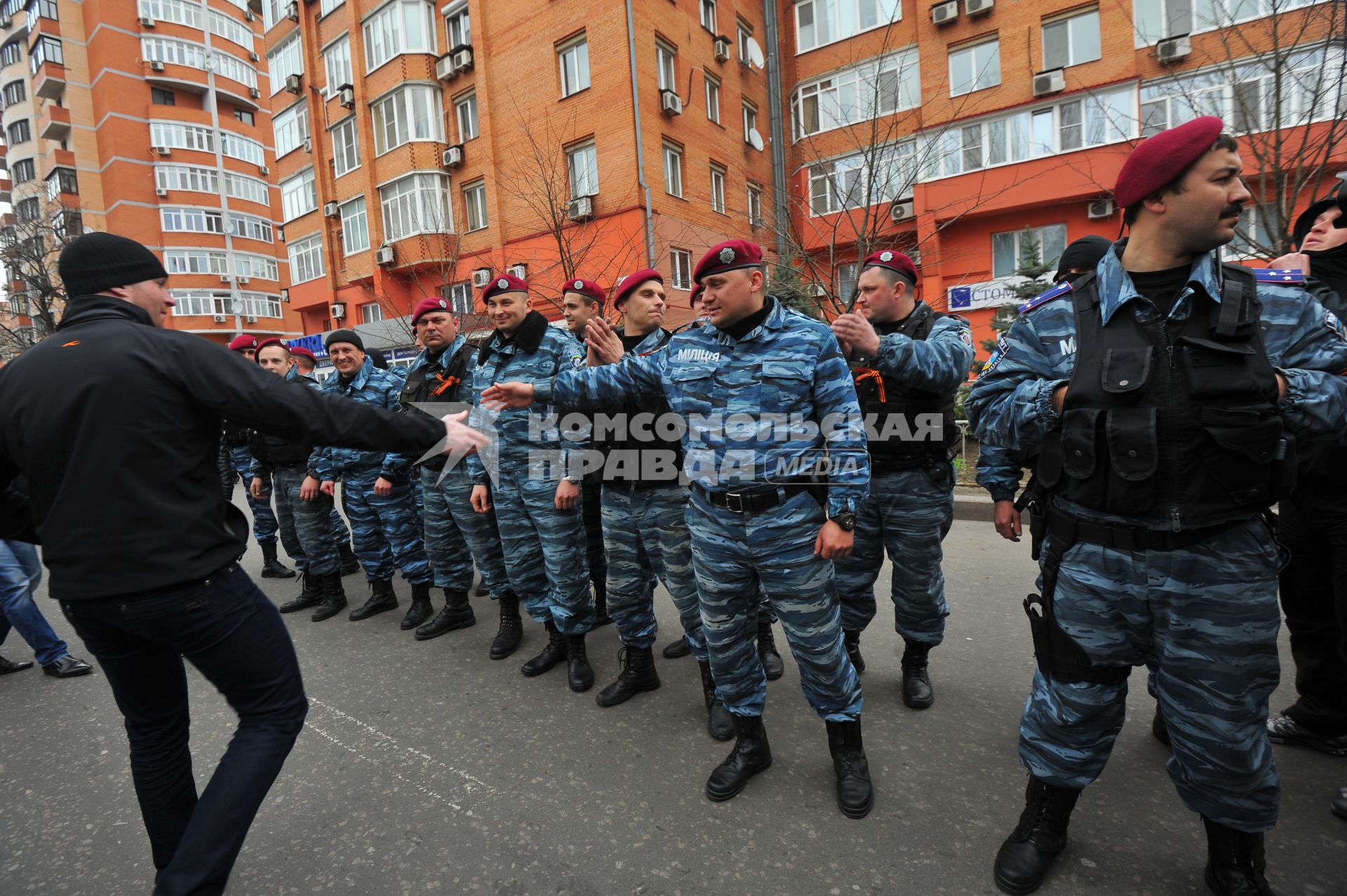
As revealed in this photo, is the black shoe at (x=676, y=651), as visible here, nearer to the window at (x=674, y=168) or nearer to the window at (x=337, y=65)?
the window at (x=674, y=168)

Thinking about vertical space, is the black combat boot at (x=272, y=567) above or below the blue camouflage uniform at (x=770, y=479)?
below

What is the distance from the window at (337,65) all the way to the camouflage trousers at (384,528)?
1998 cm

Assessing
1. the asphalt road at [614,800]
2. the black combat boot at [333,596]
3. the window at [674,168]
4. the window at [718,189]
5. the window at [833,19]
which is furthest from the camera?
the window at [718,189]

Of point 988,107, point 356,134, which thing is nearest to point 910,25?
point 988,107

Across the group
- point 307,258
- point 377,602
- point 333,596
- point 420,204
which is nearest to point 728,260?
point 377,602

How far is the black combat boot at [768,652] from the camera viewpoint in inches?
135

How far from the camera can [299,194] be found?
79.4 ft

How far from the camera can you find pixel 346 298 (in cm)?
2252

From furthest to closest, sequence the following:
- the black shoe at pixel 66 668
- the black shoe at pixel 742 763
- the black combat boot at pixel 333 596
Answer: the black combat boot at pixel 333 596
the black shoe at pixel 66 668
the black shoe at pixel 742 763

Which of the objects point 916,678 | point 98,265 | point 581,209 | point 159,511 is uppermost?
point 581,209

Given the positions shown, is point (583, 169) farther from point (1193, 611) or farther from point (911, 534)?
point (1193, 611)

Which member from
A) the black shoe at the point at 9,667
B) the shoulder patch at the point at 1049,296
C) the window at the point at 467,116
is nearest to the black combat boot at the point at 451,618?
the black shoe at the point at 9,667

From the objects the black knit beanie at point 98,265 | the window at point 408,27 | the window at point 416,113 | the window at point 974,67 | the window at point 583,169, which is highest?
the window at point 408,27

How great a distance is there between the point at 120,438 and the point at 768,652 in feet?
9.65
